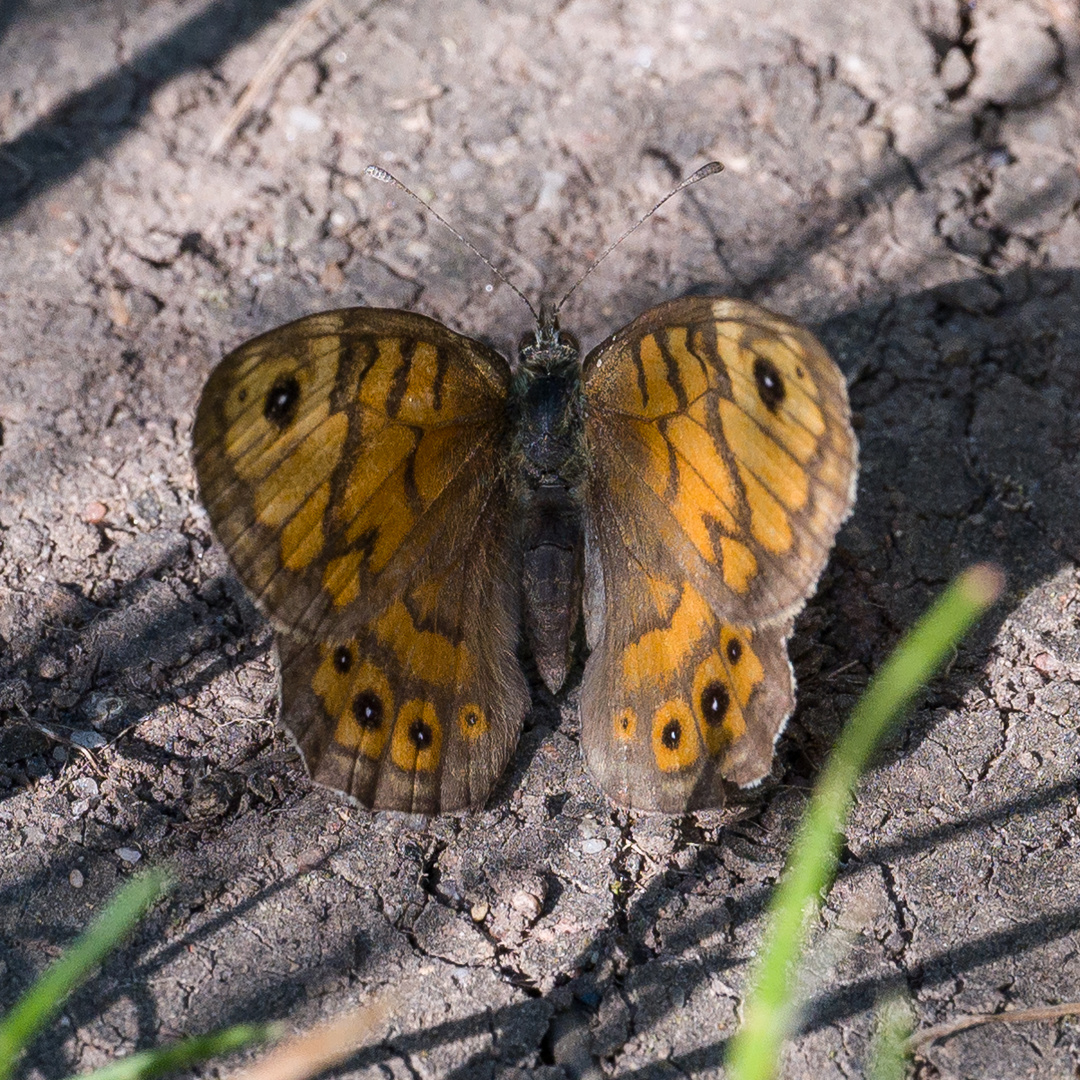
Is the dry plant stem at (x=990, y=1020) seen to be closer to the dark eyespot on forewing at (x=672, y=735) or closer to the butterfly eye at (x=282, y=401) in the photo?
the dark eyespot on forewing at (x=672, y=735)

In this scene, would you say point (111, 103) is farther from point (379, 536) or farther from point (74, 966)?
point (74, 966)

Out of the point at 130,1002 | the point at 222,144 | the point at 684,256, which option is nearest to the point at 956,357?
the point at 684,256

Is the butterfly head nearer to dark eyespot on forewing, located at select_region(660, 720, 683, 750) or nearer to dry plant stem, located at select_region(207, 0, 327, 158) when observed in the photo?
dark eyespot on forewing, located at select_region(660, 720, 683, 750)

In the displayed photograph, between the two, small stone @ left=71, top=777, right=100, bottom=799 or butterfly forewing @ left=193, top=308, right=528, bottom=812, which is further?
small stone @ left=71, top=777, right=100, bottom=799

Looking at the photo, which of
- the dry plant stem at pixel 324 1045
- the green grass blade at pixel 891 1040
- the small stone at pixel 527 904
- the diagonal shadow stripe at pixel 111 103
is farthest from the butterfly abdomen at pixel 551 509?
the diagonal shadow stripe at pixel 111 103

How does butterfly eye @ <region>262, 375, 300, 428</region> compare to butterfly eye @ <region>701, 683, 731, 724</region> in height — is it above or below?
above

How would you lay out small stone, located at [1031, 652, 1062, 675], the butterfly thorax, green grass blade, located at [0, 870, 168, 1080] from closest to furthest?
green grass blade, located at [0, 870, 168, 1080] → the butterfly thorax → small stone, located at [1031, 652, 1062, 675]

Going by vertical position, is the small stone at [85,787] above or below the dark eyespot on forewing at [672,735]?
above

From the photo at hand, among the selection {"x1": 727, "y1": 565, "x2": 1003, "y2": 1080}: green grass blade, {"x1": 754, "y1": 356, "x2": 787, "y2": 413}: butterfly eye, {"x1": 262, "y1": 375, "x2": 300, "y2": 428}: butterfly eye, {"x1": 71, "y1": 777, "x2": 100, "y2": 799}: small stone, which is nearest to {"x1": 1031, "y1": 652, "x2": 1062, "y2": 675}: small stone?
{"x1": 727, "y1": 565, "x2": 1003, "y2": 1080}: green grass blade
